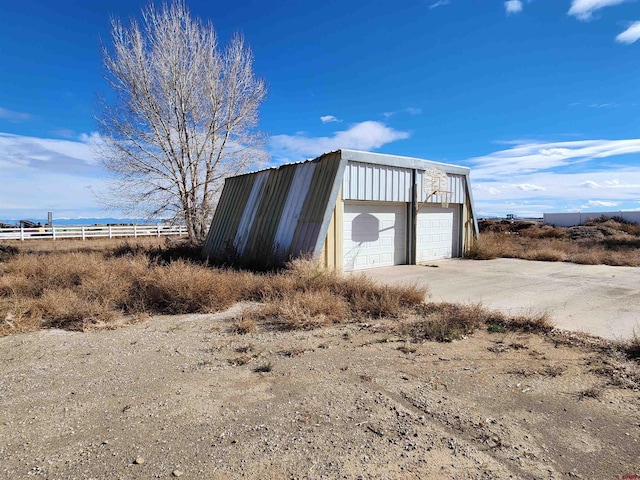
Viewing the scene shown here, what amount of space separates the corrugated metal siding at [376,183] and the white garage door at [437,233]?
5.11 feet

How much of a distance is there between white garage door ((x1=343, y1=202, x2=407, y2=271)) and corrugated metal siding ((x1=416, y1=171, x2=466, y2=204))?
82 cm

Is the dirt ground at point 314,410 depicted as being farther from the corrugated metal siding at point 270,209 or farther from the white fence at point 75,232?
the white fence at point 75,232

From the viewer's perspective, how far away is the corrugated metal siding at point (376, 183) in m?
11.2

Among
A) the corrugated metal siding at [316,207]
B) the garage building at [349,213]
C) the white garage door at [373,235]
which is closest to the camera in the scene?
the corrugated metal siding at [316,207]

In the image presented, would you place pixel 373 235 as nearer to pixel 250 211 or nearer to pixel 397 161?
pixel 397 161

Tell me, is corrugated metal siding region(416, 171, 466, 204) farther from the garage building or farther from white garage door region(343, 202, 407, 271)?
white garage door region(343, 202, 407, 271)

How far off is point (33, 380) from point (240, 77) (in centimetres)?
1861

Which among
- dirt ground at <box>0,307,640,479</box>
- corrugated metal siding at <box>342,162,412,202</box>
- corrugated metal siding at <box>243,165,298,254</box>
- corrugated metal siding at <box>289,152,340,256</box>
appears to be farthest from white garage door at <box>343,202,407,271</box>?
dirt ground at <box>0,307,640,479</box>

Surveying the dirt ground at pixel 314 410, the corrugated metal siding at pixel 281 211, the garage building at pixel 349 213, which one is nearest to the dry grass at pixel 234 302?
the dirt ground at pixel 314 410

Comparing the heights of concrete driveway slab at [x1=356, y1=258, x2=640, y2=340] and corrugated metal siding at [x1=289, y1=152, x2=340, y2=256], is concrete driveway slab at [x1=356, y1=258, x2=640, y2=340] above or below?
below

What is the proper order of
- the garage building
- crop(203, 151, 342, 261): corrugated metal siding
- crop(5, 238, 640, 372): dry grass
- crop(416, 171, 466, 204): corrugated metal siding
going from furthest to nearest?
crop(416, 171, 466, 204): corrugated metal siding, the garage building, crop(203, 151, 342, 261): corrugated metal siding, crop(5, 238, 640, 372): dry grass

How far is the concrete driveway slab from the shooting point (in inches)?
248

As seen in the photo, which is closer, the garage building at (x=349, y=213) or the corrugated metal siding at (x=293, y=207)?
the garage building at (x=349, y=213)

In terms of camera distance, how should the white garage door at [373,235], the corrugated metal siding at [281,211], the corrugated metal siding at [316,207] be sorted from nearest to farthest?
the corrugated metal siding at [316,207], the corrugated metal siding at [281,211], the white garage door at [373,235]
